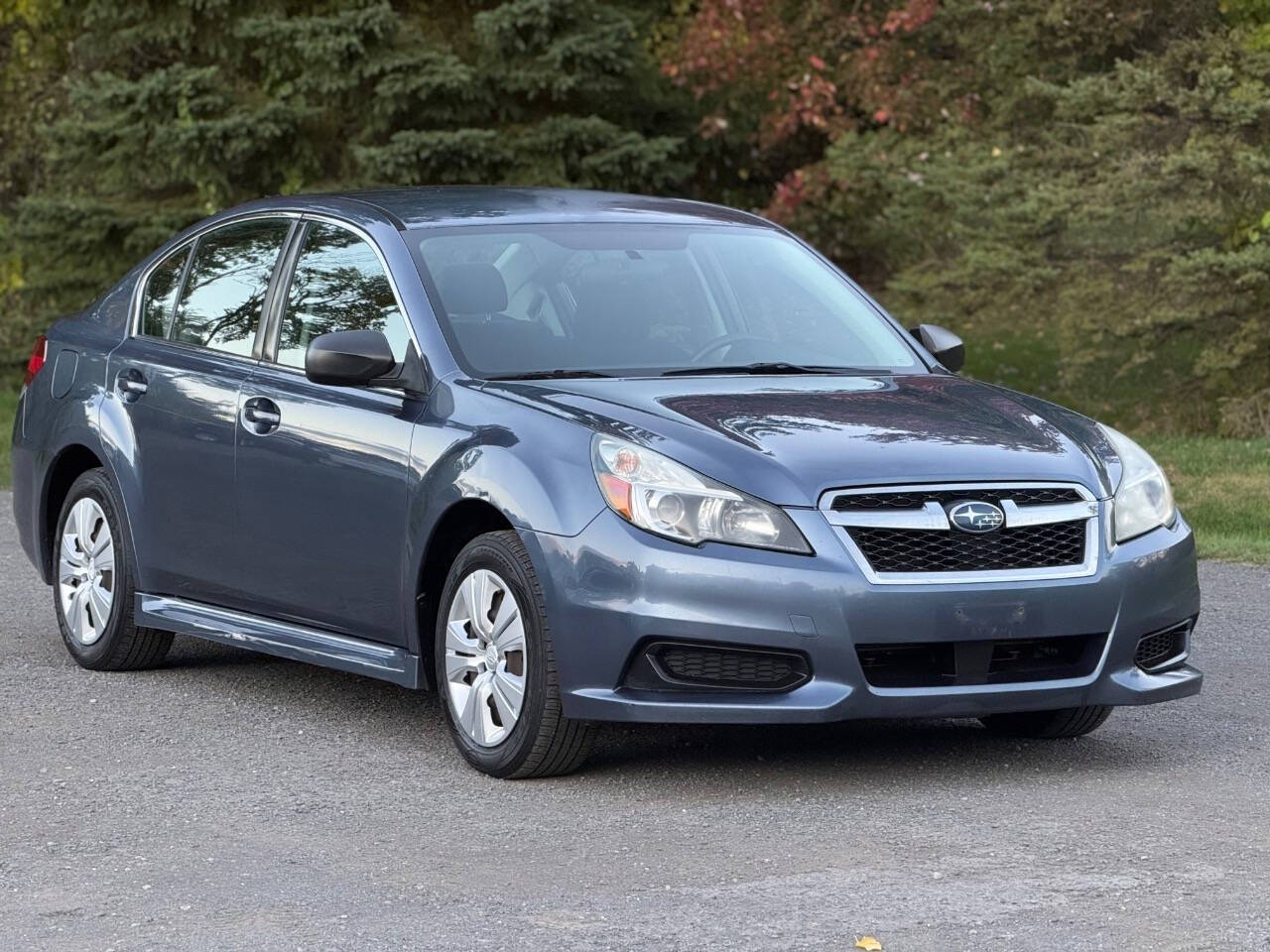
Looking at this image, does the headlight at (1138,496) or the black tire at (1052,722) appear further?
the black tire at (1052,722)

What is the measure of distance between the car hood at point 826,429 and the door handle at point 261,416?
37.4 inches

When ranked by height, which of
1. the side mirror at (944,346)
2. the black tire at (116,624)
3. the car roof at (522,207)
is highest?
the car roof at (522,207)

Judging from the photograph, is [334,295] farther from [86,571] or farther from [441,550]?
[86,571]

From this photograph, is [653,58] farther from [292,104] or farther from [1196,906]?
[1196,906]

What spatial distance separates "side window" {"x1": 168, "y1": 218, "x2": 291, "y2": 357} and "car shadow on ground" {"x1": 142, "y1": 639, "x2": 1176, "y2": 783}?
1.25 meters

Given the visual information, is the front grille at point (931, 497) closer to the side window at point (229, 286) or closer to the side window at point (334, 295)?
the side window at point (334, 295)

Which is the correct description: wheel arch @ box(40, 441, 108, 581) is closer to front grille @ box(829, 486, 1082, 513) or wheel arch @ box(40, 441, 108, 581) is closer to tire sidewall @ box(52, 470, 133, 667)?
tire sidewall @ box(52, 470, 133, 667)

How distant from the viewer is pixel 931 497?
6227 millimetres

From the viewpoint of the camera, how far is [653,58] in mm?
21719

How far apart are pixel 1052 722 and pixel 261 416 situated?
2.65m

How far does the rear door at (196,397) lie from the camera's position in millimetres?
7730

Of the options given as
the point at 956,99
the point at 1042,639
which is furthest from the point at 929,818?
the point at 956,99

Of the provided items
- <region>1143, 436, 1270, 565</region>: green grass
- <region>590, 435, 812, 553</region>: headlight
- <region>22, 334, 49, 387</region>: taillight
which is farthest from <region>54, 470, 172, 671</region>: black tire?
→ <region>1143, 436, 1270, 565</region>: green grass

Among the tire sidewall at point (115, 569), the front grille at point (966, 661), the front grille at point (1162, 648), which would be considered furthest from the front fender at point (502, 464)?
the tire sidewall at point (115, 569)
